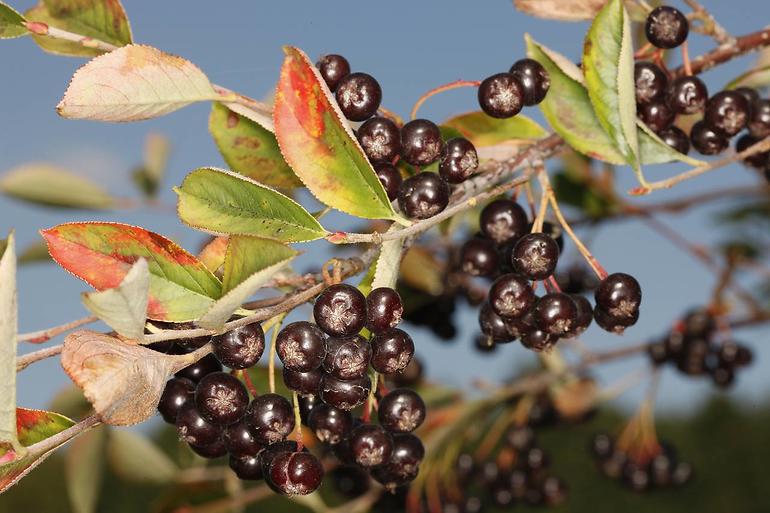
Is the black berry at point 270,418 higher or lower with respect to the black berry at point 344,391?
lower

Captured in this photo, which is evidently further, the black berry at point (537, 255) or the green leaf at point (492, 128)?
the green leaf at point (492, 128)

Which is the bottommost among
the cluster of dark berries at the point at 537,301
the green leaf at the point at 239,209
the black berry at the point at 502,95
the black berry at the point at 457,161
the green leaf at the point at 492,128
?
the cluster of dark berries at the point at 537,301

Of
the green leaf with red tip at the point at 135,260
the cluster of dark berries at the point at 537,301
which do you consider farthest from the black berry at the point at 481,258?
the green leaf with red tip at the point at 135,260

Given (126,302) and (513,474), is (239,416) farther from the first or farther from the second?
(513,474)

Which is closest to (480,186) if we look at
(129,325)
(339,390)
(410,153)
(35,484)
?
(410,153)

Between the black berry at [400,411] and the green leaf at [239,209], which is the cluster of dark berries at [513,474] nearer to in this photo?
the black berry at [400,411]

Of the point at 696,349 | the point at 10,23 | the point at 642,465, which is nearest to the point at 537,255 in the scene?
the point at 10,23
